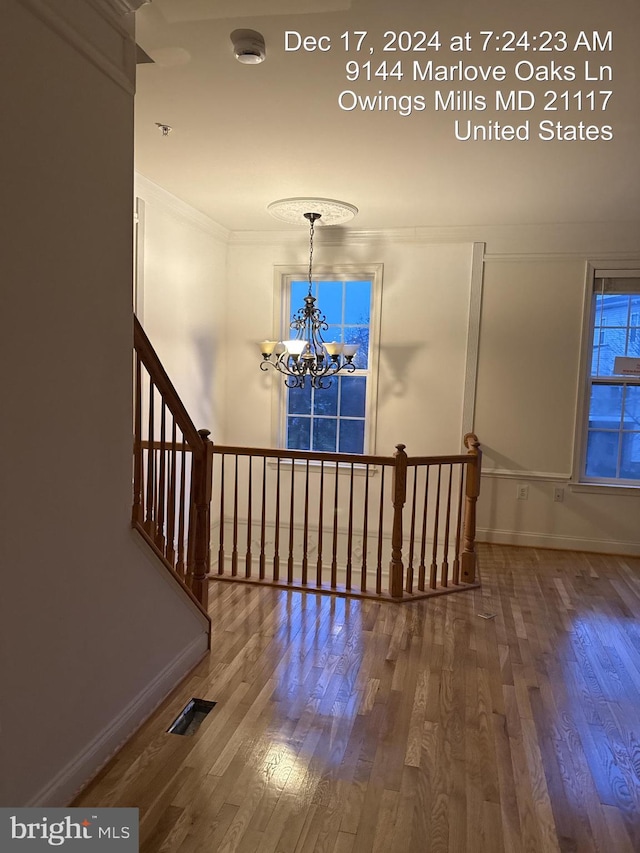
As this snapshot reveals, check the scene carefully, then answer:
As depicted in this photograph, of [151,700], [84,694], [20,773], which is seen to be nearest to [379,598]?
[151,700]

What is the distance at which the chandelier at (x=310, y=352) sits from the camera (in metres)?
4.52

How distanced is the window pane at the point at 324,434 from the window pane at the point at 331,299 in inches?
35.3

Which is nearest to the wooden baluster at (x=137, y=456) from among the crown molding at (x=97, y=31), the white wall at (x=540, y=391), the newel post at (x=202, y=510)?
the newel post at (x=202, y=510)

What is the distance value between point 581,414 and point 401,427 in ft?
4.72

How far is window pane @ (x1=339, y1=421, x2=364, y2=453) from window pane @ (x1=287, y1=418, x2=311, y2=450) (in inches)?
12.4

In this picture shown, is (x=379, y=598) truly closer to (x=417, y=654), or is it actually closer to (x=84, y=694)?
(x=417, y=654)

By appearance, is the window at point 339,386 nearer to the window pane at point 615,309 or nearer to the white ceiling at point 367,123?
the white ceiling at point 367,123

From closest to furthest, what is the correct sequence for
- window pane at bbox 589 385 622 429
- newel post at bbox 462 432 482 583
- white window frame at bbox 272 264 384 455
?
newel post at bbox 462 432 482 583
window pane at bbox 589 385 622 429
white window frame at bbox 272 264 384 455

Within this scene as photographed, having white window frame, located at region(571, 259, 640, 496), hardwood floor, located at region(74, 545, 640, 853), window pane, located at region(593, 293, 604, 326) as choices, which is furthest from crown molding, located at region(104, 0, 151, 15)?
window pane, located at region(593, 293, 604, 326)

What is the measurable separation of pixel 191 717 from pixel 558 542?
3.48m

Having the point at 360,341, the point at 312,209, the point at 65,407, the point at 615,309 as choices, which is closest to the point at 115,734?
the point at 65,407

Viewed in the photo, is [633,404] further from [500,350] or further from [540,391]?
[500,350]

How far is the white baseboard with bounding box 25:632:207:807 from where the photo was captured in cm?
178

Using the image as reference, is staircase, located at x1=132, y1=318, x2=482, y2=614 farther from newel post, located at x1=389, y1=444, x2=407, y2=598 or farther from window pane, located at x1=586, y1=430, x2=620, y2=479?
window pane, located at x1=586, y1=430, x2=620, y2=479
